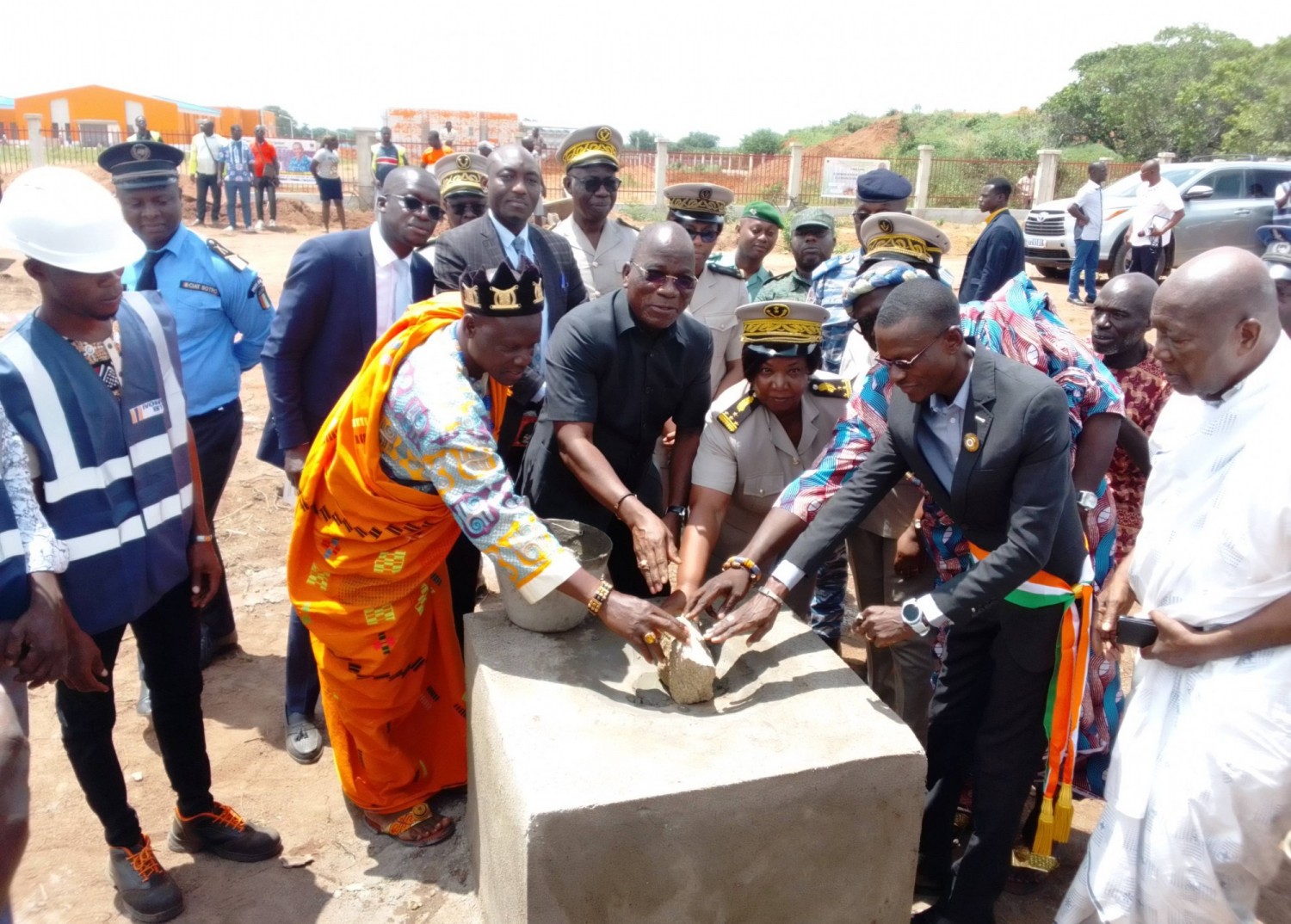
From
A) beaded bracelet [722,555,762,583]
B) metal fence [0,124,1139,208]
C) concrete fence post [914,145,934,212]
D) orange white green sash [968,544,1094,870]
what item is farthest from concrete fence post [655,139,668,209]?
orange white green sash [968,544,1094,870]

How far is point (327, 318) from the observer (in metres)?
3.47

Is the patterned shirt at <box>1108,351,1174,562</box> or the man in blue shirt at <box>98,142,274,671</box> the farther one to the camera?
the man in blue shirt at <box>98,142,274,671</box>

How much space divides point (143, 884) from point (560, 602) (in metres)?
1.44

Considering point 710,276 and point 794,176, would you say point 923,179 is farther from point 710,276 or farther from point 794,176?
point 710,276

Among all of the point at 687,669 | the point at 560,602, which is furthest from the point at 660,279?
the point at 687,669

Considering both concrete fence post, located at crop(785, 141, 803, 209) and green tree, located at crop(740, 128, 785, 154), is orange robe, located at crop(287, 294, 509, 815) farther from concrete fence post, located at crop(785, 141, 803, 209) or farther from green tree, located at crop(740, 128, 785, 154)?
green tree, located at crop(740, 128, 785, 154)

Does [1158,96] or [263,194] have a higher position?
[1158,96]

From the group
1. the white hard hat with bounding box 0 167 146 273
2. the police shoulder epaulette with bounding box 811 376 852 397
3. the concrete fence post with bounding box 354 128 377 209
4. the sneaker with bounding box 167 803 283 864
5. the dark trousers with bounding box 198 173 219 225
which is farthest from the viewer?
the concrete fence post with bounding box 354 128 377 209

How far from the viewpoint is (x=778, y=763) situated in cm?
226

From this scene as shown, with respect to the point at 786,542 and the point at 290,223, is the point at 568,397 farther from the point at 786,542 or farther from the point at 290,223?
the point at 290,223

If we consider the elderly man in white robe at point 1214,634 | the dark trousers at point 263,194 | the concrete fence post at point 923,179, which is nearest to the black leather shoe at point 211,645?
the elderly man in white robe at point 1214,634

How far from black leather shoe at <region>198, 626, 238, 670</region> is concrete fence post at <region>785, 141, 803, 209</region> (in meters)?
20.4

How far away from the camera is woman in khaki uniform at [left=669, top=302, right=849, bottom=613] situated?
3.18 m

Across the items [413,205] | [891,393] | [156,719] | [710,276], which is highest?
[413,205]
